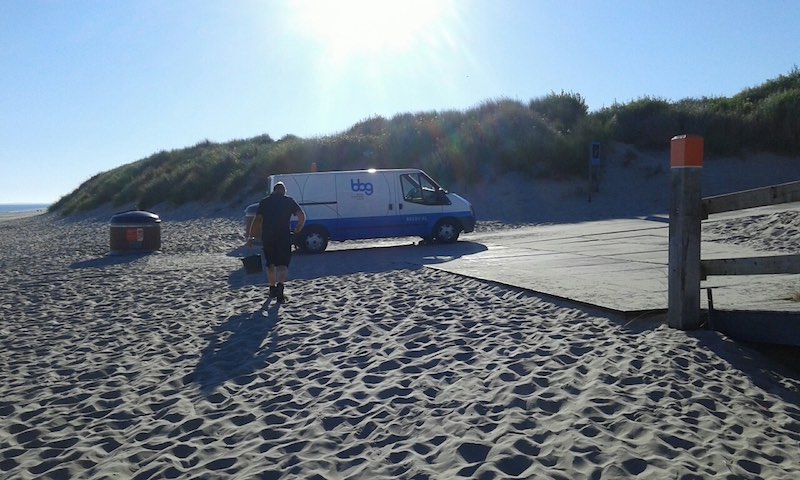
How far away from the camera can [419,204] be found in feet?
59.8

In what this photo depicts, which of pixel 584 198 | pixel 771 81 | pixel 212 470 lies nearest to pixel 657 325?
pixel 212 470

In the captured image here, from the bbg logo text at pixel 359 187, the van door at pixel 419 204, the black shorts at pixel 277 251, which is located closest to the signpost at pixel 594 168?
the van door at pixel 419 204

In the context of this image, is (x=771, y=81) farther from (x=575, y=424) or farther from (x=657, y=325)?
(x=575, y=424)

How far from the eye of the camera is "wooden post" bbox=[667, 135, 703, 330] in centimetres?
659

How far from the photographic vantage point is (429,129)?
126 feet

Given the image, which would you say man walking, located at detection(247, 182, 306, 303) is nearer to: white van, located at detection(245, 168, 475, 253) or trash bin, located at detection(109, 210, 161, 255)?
white van, located at detection(245, 168, 475, 253)

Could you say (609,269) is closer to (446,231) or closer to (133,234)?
(446,231)

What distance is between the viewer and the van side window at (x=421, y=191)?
1825 centimetres

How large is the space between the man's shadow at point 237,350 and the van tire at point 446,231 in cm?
929

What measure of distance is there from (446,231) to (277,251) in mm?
8275

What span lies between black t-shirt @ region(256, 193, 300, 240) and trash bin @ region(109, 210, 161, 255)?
10028mm

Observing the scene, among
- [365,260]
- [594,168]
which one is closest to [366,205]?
[365,260]

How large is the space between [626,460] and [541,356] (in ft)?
7.35

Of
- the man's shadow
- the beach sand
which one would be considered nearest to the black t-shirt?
the beach sand
